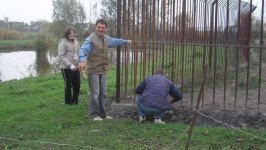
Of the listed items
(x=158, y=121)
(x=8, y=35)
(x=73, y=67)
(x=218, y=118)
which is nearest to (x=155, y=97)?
(x=158, y=121)

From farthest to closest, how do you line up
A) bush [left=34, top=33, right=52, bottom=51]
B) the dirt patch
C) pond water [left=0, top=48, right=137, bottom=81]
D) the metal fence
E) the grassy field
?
→ bush [left=34, top=33, right=52, bottom=51], pond water [left=0, top=48, right=137, bottom=81], the metal fence, the dirt patch, the grassy field

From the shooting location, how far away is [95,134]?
246 inches

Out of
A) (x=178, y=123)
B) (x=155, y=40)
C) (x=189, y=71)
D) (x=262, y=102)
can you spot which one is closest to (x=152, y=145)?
(x=178, y=123)

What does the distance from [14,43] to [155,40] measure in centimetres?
3760

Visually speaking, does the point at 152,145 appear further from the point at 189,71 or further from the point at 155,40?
the point at 189,71

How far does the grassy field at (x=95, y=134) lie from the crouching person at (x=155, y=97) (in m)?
0.22

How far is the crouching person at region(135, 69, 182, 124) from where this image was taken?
22.4ft

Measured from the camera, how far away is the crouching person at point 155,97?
22.4 ft

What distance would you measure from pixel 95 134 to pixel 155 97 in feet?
4.00

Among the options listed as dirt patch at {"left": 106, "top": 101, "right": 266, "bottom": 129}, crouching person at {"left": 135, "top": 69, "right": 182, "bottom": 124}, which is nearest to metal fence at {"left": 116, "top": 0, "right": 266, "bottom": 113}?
dirt patch at {"left": 106, "top": 101, "right": 266, "bottom": 129}

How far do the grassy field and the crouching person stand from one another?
22cm

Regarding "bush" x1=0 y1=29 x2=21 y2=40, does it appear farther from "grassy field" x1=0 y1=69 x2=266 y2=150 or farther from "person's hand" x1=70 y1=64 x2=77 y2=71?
"grassy field" x1=0 y1=69 x2=266 y2=150

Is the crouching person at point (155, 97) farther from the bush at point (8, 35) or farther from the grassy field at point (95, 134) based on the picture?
the bush at point (8, 35)

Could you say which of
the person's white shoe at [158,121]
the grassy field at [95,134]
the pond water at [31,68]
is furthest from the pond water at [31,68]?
the person's white shoe at [158,121]
